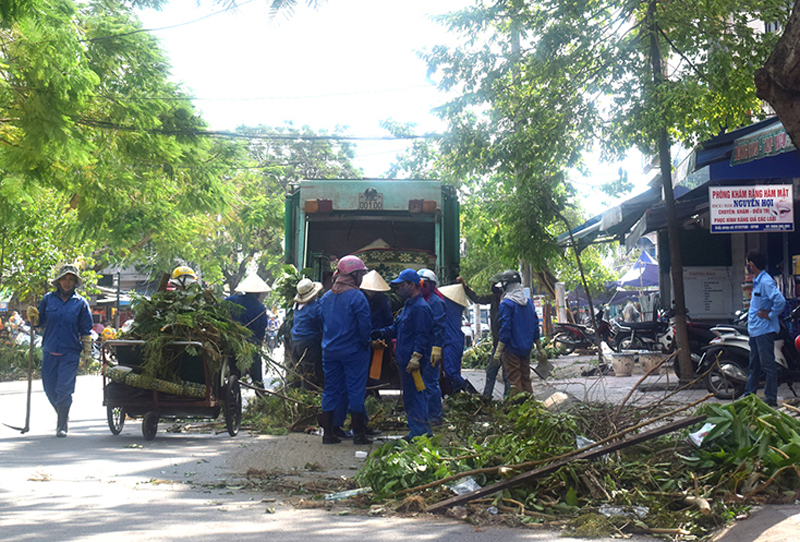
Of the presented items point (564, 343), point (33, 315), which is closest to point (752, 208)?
point (33, 315)

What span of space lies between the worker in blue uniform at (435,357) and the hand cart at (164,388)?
213cm

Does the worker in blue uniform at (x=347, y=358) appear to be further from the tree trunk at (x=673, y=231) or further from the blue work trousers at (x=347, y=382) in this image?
the tree trunk at (x=673, y=231)

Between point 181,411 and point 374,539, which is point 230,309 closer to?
point 181,411

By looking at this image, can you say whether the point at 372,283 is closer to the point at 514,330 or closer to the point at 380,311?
the point at 380,311

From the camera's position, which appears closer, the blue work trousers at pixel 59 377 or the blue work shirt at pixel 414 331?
the blue work shirt at pixel 414 331

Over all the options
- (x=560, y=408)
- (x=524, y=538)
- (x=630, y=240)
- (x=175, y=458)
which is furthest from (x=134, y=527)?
(x=630, y=240)

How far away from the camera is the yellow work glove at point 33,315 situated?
353 inches

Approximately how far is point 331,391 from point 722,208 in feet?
20.3

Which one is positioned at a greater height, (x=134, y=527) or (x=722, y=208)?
(x=722, y=208)

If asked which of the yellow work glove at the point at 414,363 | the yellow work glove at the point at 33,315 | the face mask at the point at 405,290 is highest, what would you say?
the face mask at the point at 405,290

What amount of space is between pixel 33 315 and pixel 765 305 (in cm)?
839

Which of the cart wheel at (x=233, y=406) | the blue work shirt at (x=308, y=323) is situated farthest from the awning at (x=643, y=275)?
the cart wheel at (x=233, y=406)

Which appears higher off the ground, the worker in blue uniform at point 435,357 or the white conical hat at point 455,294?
the white conical hat at point 455,294

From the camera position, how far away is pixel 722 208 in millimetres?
11008
